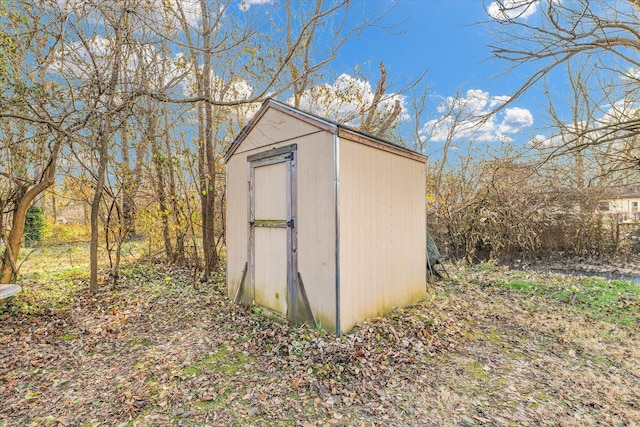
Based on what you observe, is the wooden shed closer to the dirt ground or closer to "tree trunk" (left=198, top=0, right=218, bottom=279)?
the dirt ground

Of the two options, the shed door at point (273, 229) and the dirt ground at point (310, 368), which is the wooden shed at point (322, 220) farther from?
the dirt ground at point (310, 368)

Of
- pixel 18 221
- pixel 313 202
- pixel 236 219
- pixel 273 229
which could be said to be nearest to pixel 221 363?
pixel 273 229

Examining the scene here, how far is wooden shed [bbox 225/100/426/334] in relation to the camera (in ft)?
10.4

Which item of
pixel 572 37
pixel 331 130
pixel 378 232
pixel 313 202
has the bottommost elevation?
pixel 378 232

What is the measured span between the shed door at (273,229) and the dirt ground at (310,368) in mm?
365

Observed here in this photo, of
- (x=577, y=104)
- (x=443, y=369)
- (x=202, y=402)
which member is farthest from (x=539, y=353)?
(x=577, y=104)

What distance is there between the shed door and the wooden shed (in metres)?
0.01

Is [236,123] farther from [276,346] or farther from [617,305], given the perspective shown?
[617,305]

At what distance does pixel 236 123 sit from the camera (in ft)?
20.4

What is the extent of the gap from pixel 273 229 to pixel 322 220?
2.86 feet

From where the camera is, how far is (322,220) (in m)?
3.21

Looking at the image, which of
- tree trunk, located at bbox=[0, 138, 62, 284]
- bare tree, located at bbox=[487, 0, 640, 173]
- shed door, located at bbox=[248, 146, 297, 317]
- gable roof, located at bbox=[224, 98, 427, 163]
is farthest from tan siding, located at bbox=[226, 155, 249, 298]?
bare tree, located at bbox=[487, 0, 640, 173]

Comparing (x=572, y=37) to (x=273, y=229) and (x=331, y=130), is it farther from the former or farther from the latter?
(x=273, y=229)

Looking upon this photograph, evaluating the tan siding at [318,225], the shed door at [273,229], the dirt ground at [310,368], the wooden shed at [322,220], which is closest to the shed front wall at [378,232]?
the wooden shed at [322,220]
